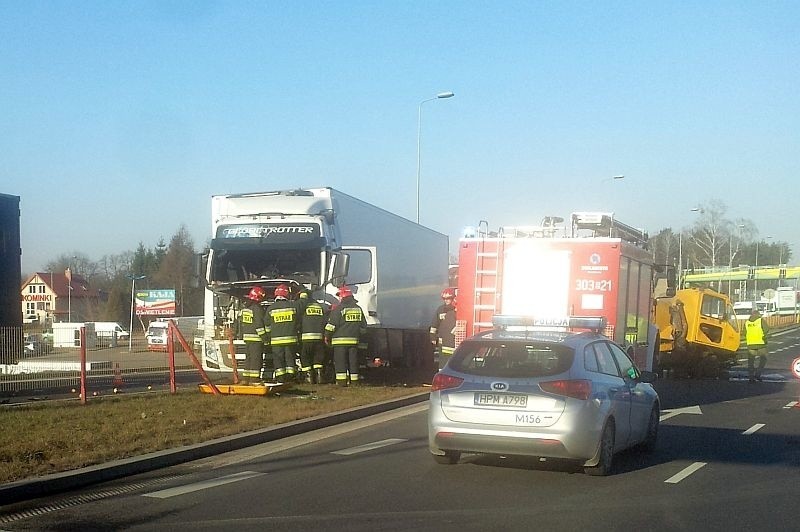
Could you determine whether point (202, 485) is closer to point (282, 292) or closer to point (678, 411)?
point (282, 292)

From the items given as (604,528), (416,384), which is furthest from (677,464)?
(416,384)

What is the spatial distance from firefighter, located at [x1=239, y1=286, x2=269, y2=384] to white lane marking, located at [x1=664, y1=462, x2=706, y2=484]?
28.7 feet

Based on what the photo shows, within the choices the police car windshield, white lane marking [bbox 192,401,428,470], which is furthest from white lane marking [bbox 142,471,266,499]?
the police car windshield

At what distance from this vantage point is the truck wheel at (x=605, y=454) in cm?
914

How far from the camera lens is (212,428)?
38.5 feet

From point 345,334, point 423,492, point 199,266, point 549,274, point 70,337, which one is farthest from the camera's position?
point 70,337

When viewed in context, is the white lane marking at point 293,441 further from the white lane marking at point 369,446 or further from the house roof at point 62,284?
the house roof at point 62,284

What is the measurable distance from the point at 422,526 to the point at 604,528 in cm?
144

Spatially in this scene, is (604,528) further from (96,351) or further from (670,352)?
(670,352)

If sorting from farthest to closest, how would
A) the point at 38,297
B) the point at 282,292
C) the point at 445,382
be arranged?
1. the point at 38,297
2. the point at 282,292
3. the point at 445,382

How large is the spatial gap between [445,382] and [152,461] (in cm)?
325

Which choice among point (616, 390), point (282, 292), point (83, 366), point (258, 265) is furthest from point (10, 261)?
point (616, 390)

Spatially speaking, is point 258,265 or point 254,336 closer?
point 254,336

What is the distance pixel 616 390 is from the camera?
Answer: 31.9ft
